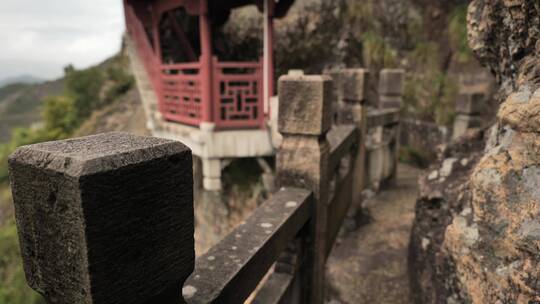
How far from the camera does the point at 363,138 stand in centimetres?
475

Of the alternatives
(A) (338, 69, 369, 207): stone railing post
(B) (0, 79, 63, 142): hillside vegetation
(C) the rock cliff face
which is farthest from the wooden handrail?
(B) (0, 79, 63, 142): hillside vegetation

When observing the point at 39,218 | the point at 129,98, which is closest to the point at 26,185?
the point at 39,218

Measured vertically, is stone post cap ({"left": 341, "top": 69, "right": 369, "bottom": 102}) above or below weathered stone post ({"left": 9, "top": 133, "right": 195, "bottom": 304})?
above

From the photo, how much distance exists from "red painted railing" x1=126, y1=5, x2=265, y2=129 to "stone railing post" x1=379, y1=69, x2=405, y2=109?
2153mm

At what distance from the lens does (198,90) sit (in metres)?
5.21

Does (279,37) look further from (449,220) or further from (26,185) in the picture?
(26,185)

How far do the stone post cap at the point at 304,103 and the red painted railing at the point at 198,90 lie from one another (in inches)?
112

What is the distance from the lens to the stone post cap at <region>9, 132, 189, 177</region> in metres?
0.68

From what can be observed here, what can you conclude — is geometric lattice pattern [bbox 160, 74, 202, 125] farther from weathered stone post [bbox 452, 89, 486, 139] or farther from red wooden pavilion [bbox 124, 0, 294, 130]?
weathered stone post [bbox 452, 89, 486, 139]

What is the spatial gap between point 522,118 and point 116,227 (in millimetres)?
1581

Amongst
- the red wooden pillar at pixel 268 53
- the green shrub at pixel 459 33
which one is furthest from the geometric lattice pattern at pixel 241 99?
the green shrub at pixel 459 33

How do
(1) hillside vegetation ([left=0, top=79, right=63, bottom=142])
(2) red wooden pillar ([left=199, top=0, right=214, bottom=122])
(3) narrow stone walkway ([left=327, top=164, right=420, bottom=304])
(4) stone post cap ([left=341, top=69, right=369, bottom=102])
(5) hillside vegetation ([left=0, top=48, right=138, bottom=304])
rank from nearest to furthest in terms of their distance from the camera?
(3) narrow stone walkway ([left=327, top=164, right=420, bottom=304]), (4) stone post cap ([left=341, top=69, right=369, bottom=102]), (2) red wooden pillar ([left=199, top=0, right=214, bottom=122]), (5) hillside vegetation ([left=0, top=48, right=138, bottom=304]), (1) hillside vegetation ([left=0, top=79, right=63, bottom=142])

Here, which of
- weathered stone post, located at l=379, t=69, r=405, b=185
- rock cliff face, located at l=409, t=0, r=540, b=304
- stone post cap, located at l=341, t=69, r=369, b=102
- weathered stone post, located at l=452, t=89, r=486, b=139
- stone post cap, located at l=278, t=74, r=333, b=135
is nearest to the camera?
rock cliff face, located at l=409, t=0, r=540, b=304

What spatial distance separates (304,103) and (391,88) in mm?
4178
